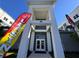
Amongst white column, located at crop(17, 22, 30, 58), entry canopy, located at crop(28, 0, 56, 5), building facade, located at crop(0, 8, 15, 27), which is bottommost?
white column, located at crop(17, 22, 30, 58)

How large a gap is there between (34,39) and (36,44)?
1.63 ft

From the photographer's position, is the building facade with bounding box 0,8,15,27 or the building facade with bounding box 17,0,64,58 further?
the building facade with bounding box 0,8,15,27

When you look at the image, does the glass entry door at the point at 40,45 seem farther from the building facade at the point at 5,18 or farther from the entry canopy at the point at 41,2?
the building facade at the point at 5,18

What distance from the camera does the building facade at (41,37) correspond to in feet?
28.7

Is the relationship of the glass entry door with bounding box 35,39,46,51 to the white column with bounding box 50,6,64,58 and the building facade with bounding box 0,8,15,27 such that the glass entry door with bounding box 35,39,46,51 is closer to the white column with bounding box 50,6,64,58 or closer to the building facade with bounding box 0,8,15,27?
the white column with bounding box 50,6,64,58

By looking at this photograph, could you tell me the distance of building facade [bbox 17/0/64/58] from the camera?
28.7 ft

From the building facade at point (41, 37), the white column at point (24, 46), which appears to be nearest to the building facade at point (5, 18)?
the building facade at point (41, 37)

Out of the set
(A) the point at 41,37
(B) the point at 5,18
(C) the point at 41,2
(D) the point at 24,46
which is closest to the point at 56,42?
(D) the point at 24,46

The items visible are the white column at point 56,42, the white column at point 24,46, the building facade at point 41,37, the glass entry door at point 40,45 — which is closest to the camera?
the white column at point 24,46

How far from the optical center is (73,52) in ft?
38.1

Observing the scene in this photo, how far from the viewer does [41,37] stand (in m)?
12.4

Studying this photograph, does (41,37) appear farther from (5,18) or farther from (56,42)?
(5,18)

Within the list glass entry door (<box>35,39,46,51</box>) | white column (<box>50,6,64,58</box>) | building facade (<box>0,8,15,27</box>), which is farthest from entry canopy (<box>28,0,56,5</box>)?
building facade (<box>0,8,15,27</box>)

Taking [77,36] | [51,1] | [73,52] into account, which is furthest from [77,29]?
[51,1]
